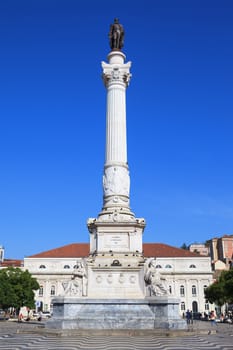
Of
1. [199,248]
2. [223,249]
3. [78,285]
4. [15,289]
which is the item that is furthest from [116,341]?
[199,248]

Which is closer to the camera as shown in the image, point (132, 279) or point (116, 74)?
point (132, 279)

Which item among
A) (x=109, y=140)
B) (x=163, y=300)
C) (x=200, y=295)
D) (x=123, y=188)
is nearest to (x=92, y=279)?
(x=163, y=300)

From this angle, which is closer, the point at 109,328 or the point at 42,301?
the point at 109,328

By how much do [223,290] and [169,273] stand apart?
2449 centimetres

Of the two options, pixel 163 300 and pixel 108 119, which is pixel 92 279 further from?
pixel 108 119

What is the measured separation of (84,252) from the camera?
8275 centimetres

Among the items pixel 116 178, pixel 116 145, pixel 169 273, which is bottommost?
pixel 169 273

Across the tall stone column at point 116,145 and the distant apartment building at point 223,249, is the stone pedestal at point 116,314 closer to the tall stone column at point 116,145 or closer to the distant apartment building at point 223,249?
the tall stone column at point 116,145

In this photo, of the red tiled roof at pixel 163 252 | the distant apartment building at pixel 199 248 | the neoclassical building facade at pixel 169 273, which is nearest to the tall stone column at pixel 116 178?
the neoclassical building facade at pixel 169 273

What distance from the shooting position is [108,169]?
3014 cm

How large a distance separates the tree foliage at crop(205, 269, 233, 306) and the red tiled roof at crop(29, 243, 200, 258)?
1556 centimetres

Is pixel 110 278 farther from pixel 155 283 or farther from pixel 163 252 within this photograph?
pixel 163 252

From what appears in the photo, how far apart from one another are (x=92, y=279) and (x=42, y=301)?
197 ft

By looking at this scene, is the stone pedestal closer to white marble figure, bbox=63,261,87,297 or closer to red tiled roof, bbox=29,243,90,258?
white marble figure, bbox=63,261,87,297
